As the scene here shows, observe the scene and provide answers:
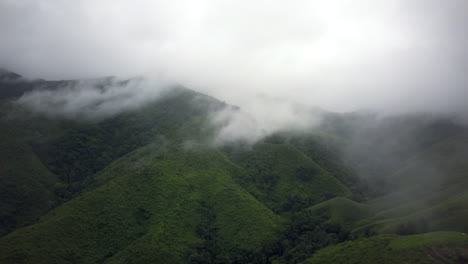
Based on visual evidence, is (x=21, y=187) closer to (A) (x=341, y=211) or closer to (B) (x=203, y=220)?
(B) (x=203, y=220)

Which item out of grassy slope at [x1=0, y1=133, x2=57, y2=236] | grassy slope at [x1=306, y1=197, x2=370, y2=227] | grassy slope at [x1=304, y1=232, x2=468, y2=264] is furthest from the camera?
grassy slope at [x1=306, y1=197, x2=370, y2=227]

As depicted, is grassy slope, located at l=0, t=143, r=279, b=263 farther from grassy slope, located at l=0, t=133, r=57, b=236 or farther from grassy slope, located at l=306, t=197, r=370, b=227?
grassy slope, located at l=306, t=197, r=370, b=227

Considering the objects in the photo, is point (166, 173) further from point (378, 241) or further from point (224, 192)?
point (378, 241)

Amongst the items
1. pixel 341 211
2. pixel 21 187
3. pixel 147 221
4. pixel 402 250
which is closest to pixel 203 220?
pixel 147 221

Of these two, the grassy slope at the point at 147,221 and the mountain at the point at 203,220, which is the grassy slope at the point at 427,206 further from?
the grassy slope at the point at 147,221

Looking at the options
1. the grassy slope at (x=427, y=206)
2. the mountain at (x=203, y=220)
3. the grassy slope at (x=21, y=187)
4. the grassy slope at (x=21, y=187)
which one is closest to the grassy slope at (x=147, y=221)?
Result: the mountain at (x=203, y=220)

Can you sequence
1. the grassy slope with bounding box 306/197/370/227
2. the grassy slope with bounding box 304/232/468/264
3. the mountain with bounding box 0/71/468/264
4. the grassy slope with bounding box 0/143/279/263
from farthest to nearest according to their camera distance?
the grassy slope with bounding box 306/197/370/227 < the grassy slope with bounding box 0/143/279/263 < the mountain with bounding box 0/71/468/264 < the grassy slope with bounding box 304/232/468/264

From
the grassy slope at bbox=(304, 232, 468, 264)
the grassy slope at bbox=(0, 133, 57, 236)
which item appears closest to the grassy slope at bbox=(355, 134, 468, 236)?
the grassy slope at bbox=(304, 232, 468, 264)
